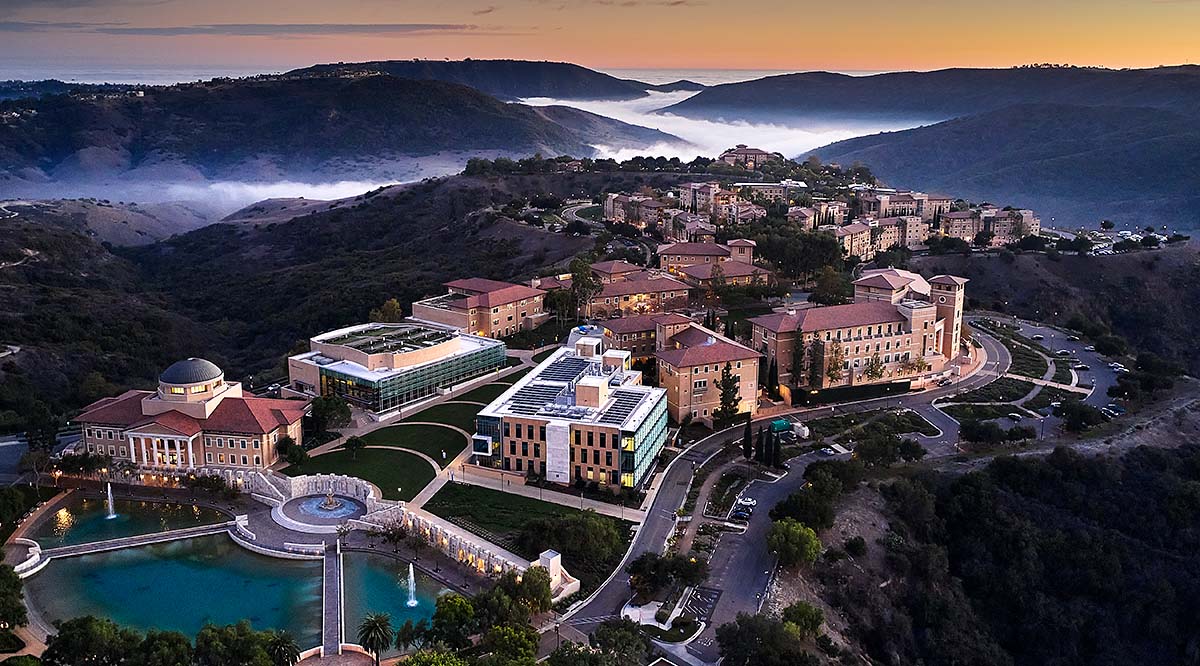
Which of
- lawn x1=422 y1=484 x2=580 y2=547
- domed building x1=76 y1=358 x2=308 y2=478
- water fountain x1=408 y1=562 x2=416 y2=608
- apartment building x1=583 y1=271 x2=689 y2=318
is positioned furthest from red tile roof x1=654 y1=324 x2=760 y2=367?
domed building x1=76 y1=358 x2=308 y2=478

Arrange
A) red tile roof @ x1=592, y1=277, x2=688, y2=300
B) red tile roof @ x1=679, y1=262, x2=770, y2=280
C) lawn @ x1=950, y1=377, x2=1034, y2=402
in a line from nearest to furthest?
lawn @ x1=950, y1=377, x2=1034, y2=402
red tile roof @ x1=592, y1=277, x2=688, y2=300
red tile roof @ x1=679, y1=262, x2=770, y2=280

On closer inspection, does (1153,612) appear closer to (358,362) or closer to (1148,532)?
(1148,532)

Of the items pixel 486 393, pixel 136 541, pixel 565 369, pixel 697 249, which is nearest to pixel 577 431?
pixel 565 369

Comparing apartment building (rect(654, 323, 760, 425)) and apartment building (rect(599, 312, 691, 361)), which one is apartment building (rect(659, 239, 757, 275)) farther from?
apartment building (rect(654, 323, 760, 425))

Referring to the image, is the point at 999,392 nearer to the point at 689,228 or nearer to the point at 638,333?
the point at 638,333

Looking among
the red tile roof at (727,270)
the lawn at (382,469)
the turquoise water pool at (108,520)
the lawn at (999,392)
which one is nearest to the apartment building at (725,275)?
the red tile roof at (727,270)
